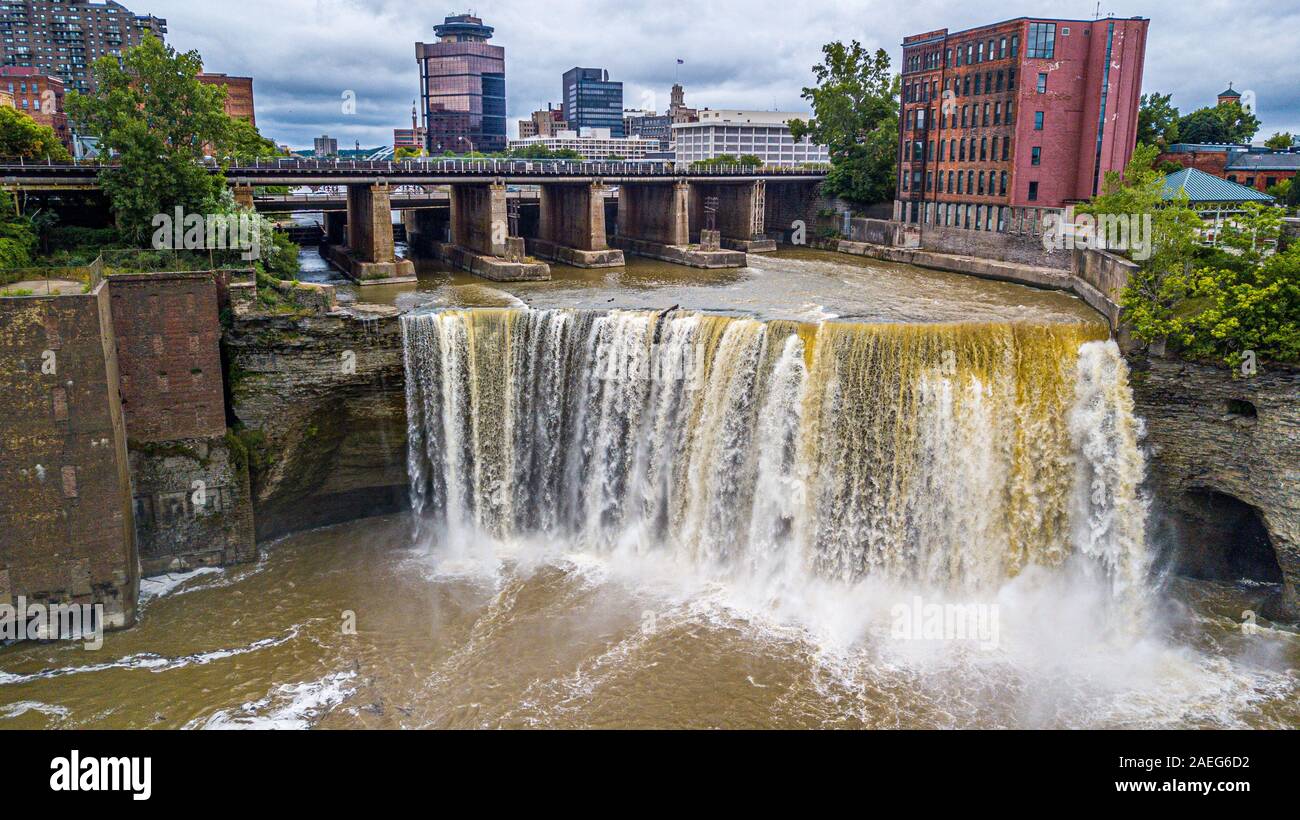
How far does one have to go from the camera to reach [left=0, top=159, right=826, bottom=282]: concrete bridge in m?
45.8

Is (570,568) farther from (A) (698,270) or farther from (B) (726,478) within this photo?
(A) (698,270)

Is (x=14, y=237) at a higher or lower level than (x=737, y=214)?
lower

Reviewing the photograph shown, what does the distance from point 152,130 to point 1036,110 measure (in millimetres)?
39961

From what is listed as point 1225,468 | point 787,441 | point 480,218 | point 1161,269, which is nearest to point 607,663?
point 787,441

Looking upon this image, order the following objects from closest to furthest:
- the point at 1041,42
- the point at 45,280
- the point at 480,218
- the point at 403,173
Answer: the point at 45,280, the point at 1041,42, the point at 403,173, the point at 480,218

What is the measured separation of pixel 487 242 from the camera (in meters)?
50.0

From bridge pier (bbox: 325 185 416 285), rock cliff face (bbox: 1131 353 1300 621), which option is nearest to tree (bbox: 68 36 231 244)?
bridge pier (bbox: 325 185 416 285)

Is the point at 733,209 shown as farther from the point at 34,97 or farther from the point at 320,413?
the point at 34,97

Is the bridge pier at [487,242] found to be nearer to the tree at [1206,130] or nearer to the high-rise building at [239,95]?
the tree at [1206,130]

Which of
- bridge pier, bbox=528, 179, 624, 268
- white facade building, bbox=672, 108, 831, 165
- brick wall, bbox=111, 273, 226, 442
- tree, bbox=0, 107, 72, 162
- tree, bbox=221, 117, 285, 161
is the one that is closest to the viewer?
brick wall, bbox=111, 273, 226, 442

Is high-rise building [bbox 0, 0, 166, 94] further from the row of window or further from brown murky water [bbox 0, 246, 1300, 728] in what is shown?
brown murky water [bbox 0, 246, 1300, 728]

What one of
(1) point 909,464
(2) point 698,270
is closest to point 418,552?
(1) point 909,464

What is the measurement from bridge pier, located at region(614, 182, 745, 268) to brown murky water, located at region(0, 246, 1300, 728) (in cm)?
2703

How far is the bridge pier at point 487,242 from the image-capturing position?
154ft
